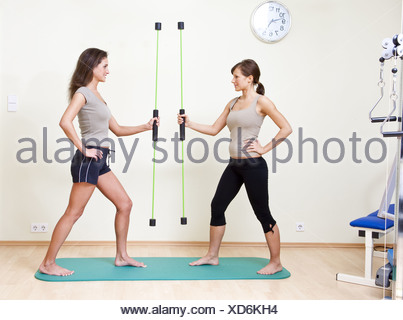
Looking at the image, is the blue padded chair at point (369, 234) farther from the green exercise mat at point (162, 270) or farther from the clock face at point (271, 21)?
the clock face at point (271, 21)

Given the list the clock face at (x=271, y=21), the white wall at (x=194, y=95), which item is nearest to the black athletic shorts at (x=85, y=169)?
the white wall at (x=194, y=95)

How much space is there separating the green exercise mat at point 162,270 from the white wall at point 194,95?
602 mm

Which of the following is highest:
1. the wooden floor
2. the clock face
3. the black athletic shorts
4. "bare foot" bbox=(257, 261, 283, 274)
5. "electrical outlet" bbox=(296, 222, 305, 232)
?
the clock face

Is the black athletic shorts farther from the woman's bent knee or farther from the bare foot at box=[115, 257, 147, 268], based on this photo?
the bare foot at box=[115, 257, 147, 268]

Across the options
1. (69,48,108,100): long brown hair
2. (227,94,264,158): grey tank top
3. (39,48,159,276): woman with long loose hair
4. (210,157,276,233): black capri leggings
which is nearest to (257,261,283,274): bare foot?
(210,157,276,233): black capri leggings

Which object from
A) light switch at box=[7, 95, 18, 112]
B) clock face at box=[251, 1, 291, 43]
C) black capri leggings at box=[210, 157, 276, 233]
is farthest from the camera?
clock face at box=[251, 1, 291, 43]

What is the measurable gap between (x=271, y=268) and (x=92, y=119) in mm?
1480

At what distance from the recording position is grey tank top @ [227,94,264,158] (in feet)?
11.0

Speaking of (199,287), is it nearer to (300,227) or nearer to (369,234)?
(369,234)

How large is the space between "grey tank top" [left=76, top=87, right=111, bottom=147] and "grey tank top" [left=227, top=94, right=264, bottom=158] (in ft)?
2.72

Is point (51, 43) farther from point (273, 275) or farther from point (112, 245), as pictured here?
point (273, 275)

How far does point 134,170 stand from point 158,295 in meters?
1.52

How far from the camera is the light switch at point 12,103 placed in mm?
4074

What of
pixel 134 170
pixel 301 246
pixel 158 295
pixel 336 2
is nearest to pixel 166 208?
pixel 134 170
